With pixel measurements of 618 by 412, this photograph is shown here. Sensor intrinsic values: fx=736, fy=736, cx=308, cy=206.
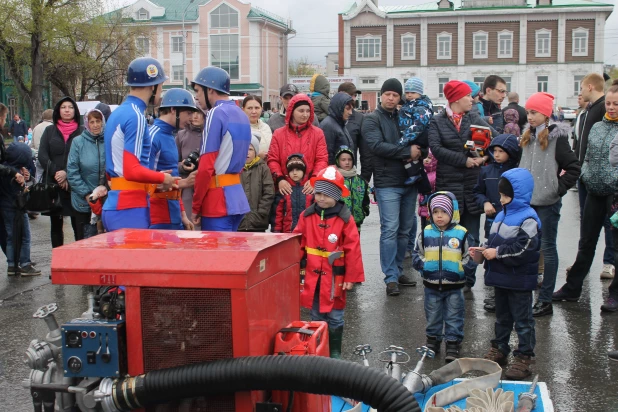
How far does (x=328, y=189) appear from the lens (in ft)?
19.0

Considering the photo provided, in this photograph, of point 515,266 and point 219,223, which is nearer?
point 515,266

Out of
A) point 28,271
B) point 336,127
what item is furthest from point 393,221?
point 28,271

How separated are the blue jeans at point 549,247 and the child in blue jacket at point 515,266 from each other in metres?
1.38

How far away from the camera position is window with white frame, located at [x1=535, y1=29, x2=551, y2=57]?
7081cm

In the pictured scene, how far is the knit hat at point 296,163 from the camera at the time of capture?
25.5ft

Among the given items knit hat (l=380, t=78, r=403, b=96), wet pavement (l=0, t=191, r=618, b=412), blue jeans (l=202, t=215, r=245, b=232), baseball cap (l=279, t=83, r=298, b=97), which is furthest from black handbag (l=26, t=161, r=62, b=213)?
knit hat (l=380, t=78, r=403, b=96)

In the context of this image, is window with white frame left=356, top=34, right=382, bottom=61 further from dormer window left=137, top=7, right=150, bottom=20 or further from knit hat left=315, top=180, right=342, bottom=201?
knit hat left=315, top=180, right=342, bottom=201

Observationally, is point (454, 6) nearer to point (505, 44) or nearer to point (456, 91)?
point (505, 44)

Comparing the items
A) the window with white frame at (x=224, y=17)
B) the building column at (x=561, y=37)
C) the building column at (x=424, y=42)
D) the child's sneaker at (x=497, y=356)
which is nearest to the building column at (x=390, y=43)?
the building column at (x=424, y=42)

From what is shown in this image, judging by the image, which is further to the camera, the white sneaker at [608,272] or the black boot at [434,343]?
the white sneaker at [608,272]

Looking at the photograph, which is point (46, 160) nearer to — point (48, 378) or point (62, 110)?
point (62, 110)

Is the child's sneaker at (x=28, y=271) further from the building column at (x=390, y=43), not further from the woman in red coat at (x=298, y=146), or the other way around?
the building column at (x=390, y=43)

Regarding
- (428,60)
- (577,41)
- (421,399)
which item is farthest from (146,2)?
(421,399)

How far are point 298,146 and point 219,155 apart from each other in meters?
2.02
